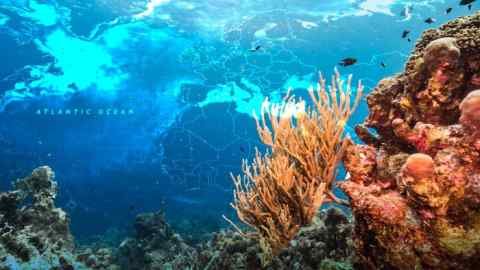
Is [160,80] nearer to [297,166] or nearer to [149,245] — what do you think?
[149,245]

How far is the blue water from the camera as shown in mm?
18078

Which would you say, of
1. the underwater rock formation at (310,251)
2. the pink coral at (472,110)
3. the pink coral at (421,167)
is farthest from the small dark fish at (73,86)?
the pink coral at (472,110)

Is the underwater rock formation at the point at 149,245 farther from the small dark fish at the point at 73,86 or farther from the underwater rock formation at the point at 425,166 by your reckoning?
the small dark fish at the point at 73,86

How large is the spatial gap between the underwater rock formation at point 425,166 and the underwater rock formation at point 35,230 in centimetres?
582

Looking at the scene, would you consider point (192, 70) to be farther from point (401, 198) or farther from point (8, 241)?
point (401, 198)

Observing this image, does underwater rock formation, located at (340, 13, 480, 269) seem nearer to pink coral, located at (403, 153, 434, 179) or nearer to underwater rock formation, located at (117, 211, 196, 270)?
pink coral, located at (403, 153, 434, 179)

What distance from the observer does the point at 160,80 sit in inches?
955

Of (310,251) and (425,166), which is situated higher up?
(425,166)

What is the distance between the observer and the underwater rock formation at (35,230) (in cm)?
612

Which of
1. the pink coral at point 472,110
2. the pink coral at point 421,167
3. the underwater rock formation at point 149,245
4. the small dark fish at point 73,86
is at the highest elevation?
the small dark fish at point 73,86

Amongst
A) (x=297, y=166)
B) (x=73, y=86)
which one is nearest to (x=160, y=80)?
(x=73, y=86)

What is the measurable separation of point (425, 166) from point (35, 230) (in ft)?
29.4

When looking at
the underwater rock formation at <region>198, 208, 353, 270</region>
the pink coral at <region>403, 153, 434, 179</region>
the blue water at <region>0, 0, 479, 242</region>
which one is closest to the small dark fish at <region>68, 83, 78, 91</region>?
the blue water at <region>0, 0, 479, 242</region>

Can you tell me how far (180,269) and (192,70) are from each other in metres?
17.9
